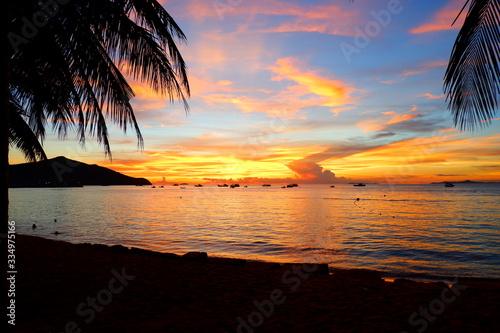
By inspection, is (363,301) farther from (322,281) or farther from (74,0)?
(74,0)

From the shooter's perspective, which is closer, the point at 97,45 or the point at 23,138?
the point at 97,45

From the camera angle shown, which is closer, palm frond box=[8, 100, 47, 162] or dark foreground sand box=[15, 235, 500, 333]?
dark foreground sand box=[15, 235, 500, 333]

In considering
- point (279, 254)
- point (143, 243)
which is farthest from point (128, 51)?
point (143, 243)

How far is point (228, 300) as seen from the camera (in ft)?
19.9

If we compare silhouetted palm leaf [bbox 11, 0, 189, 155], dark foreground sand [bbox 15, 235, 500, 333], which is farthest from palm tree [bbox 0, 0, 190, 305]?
dark foreground sand [bbox 15, 235, 500, 333]

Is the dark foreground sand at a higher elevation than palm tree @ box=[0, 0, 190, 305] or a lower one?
lower

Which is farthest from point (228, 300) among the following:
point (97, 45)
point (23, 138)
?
point (23, 138)

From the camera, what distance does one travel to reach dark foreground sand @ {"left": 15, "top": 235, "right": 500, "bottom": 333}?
4.83 metres

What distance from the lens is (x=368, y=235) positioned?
24.1m

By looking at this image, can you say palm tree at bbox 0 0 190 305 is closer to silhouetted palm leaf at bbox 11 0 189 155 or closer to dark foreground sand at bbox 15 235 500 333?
silhouetted palm leaf at bbox 11 0 189 155

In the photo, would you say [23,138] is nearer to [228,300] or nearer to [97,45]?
[97,45]

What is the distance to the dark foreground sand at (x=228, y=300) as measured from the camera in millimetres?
4832

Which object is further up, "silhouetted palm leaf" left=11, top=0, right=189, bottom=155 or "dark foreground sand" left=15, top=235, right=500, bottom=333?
"silhouetted palm leaf" left=11, top=0, right=189, bottom=155

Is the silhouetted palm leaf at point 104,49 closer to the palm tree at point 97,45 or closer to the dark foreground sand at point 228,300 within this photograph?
the palm tree at point 97,45
